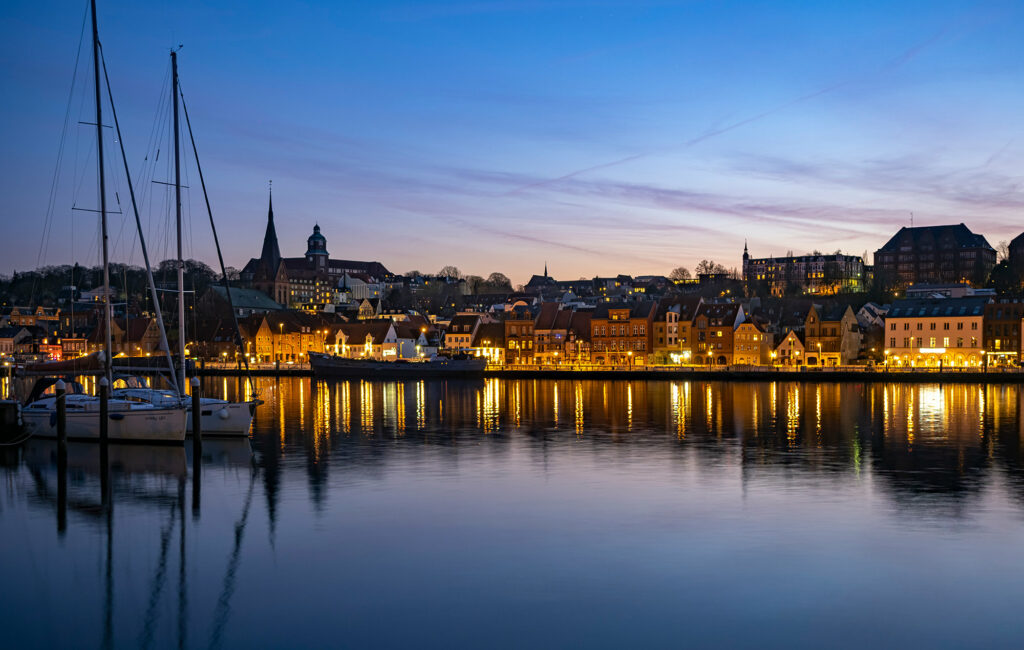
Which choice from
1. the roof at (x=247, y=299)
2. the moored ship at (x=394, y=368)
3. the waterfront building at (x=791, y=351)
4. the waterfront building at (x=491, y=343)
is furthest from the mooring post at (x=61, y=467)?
the roof at (x=247, y=299)

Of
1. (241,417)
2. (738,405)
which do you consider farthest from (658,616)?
(738,405)

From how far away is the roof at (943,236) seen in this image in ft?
477

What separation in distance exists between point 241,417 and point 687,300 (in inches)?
2708

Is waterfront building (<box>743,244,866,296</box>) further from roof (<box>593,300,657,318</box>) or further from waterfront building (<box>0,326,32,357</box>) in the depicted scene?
waterfront building (<box>0,326,32,357</box>)

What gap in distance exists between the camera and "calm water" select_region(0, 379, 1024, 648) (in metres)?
12.2

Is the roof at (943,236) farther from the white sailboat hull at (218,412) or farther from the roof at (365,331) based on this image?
the white sailboat hull at (218,412)

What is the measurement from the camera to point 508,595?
529 inches

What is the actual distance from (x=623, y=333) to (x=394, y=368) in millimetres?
25276

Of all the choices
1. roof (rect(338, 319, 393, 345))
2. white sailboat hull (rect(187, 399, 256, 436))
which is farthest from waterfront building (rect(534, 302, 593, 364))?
white sailboat hull (rect(187, 399, 256, 436))

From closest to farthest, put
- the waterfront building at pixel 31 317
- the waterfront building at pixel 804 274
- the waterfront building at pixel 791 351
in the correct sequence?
the waterfront building at pixel 791 351 < the waterfront building at pixel 31 317 < the waterfront building at pixel 804 274

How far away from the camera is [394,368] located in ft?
266

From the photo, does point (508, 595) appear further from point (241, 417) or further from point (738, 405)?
point (738, 405)

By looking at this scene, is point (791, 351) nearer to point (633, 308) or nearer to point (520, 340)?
point (633, 308)

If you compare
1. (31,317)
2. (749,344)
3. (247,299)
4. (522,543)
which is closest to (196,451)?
(522,543)
